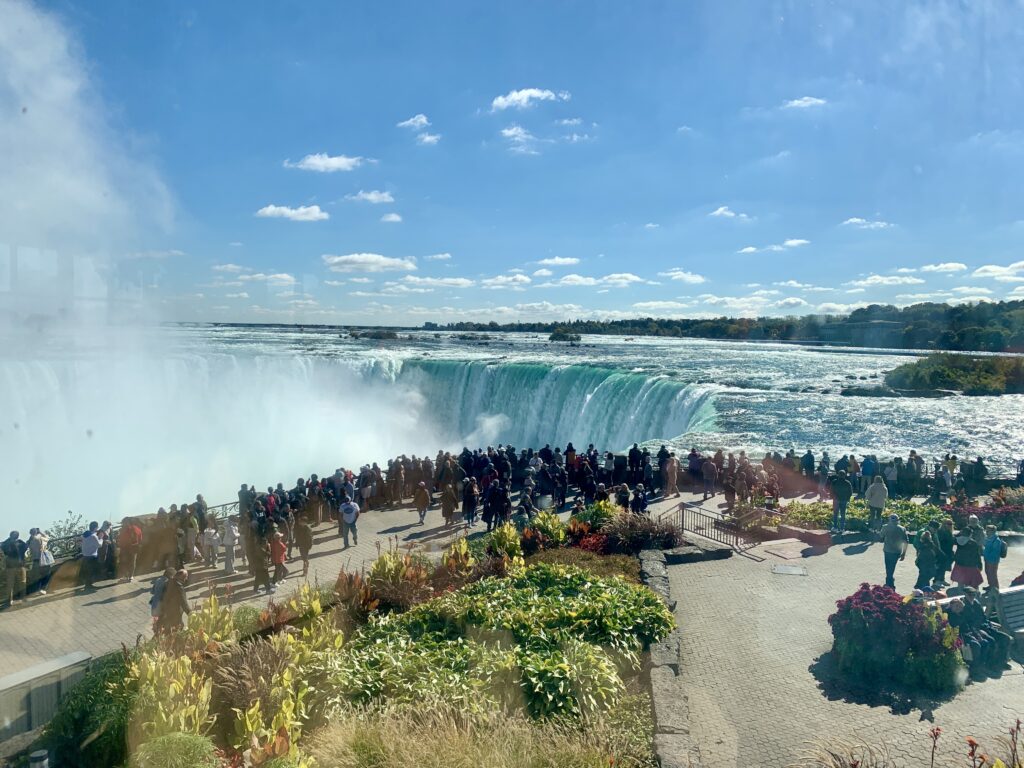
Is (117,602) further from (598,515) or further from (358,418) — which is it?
(358,418)

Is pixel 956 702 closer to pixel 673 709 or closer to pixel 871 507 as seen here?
pixel 673 709

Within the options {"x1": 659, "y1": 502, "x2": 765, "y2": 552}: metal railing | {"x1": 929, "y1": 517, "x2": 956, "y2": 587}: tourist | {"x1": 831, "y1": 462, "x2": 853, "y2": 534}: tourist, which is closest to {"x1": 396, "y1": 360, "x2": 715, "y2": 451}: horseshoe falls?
{"x1": 659, "y1": 502, "x2": 765, "y2": 552}: metal railing

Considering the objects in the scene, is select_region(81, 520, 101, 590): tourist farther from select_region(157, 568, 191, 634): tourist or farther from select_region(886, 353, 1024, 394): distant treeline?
select_region(886, 353, 1024, 394): distant treeline

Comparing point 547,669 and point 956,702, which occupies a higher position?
point 547,669

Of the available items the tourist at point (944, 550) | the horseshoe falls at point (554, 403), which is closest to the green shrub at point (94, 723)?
the tourist at point (944, 550)

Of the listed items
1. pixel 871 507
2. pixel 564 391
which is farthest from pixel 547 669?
pixel 564 391

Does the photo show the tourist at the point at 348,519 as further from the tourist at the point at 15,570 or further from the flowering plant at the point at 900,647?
the flowering plant at the point at 900,647
